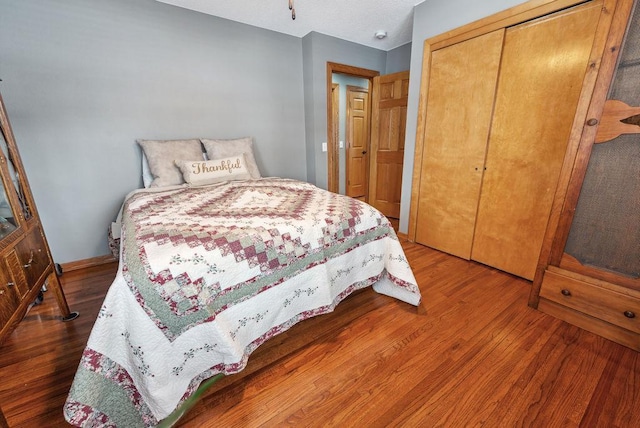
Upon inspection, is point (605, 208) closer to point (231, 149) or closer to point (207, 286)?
point (207, 286)

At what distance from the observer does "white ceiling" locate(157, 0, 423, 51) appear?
233cm

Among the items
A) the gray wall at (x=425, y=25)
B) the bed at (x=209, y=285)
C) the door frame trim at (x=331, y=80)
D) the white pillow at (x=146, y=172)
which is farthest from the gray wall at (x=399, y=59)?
the white pillow at (x=146, y=172)

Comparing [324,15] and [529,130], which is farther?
[324,15]

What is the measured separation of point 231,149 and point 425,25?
83.0 inches

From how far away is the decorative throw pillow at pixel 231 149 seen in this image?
2494mm

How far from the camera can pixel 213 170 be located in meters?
2.26

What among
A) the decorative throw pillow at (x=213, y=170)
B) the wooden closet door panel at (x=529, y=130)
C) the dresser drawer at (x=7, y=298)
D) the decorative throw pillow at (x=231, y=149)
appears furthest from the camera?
the decorative throw pillow at (x=231, y=149)

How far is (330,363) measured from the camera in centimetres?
133

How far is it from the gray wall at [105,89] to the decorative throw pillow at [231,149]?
0.26 m

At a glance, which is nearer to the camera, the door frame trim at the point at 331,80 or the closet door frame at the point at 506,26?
the closet door frame at the point at 506,26

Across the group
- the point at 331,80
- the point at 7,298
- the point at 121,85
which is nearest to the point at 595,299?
the point at 7,298

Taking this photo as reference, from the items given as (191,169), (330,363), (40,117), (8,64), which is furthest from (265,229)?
(8,64)

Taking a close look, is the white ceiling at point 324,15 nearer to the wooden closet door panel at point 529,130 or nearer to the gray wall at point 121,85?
the gray wall at point 121,85

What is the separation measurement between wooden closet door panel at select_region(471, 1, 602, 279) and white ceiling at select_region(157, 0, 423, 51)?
Result: 1.11 meters
